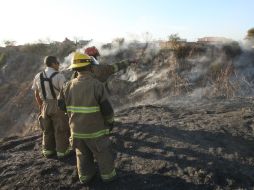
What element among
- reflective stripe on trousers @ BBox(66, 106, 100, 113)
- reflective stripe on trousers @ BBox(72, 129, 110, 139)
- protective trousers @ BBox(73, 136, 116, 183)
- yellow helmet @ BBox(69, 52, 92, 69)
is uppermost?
yellow helmet @ BBox(69, 52, 92, 69)

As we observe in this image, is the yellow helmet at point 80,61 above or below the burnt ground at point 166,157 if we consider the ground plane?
above

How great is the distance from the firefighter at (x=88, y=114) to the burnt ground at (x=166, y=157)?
463 millimetres

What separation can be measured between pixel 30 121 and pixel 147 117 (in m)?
9.32

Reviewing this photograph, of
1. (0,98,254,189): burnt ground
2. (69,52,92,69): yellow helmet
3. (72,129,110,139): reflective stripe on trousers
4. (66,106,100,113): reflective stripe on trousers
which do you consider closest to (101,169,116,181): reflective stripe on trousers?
(0,98,254,189): burnt ground

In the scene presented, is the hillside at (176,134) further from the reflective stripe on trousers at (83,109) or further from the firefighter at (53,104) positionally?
the reflective stripe on trousers at (83,109)

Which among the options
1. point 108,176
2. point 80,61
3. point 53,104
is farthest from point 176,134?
point 80,61

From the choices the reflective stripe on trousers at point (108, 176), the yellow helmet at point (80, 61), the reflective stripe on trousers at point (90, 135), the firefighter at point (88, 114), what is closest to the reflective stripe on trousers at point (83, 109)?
the firefighter at point (88, 114)

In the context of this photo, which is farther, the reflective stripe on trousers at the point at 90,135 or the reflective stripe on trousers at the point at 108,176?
the reflective stripe on trousers at the point at 108,176

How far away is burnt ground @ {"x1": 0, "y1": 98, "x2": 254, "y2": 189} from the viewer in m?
5.66

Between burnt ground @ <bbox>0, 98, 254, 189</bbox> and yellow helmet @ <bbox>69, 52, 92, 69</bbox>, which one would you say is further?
burnt ground @ <bbox>0, 98, 254, 189</bbox>

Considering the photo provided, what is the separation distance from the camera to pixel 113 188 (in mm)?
5582

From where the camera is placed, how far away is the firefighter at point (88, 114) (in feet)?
17.7

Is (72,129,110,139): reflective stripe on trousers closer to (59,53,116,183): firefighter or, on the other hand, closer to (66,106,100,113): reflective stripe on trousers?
(59,53,116,183): firefighter

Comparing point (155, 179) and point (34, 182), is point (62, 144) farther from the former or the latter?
point (155, 179)
